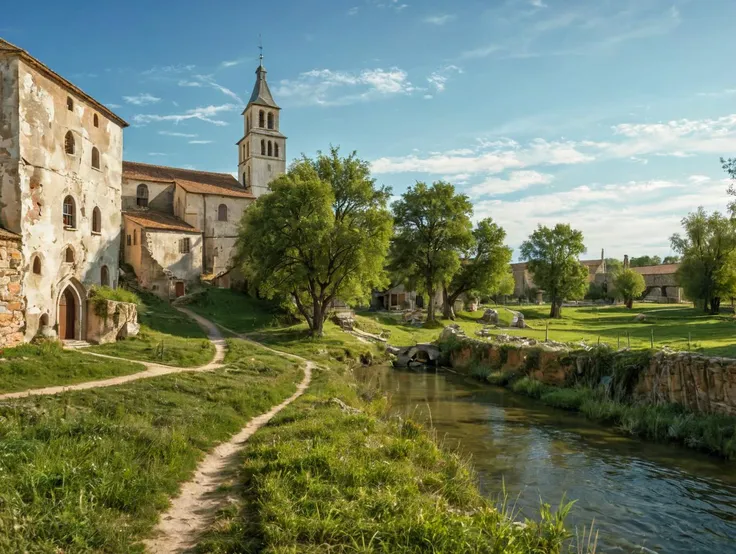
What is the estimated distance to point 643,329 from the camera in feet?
132

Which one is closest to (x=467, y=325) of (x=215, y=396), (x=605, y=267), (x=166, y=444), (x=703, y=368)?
(x=703, y=368)

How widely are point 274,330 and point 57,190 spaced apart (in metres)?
18.4

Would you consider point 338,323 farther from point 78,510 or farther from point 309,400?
point 78,510

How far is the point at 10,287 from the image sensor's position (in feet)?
69.9

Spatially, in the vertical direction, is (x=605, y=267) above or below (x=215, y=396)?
above

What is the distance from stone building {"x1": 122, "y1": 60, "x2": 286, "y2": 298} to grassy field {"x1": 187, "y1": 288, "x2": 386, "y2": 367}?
442 cm

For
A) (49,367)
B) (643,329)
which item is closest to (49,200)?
(49,367)

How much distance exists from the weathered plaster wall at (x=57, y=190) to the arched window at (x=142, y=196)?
25448mm

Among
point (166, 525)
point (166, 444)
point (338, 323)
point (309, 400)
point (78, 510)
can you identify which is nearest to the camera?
point (78, 510)

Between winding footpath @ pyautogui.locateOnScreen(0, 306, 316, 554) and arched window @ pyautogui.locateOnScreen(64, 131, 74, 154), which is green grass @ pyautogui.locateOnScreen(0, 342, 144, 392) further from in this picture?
arched window @ pyautogui.locateOnScreen(64, 131, 74, 154)

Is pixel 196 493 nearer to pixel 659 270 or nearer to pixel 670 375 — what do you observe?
pixel 670 375

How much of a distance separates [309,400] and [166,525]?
9676 millimetres

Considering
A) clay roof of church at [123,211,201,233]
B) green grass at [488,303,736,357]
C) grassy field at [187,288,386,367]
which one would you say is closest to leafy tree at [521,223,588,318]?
green grass at [488,303,736,357]

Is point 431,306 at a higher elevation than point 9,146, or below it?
below
